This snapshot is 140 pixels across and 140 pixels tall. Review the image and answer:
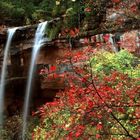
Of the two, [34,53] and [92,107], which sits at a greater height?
[34,53]

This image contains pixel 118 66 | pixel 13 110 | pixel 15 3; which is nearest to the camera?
pixel 118 66

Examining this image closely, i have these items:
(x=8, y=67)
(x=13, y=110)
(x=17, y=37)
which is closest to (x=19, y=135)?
(x=13, y=110)

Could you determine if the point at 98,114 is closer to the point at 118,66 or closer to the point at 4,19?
the point at 118,66

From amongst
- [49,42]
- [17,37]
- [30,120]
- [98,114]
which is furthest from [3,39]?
[98,114]

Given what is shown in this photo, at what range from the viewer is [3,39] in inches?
603

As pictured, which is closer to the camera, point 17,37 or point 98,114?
point 98,114

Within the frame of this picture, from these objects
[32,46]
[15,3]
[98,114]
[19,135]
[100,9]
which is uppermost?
[15,3]

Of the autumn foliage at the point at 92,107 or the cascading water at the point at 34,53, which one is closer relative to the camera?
the autumn foliage at the point at 92,107

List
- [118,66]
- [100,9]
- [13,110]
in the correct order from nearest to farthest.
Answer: [118,66] → [100,9] → [13,110]

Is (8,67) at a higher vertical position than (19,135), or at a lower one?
higher

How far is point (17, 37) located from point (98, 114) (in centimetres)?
965

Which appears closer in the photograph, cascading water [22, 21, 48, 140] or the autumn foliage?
the autumn foliage

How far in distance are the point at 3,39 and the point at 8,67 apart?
120cm

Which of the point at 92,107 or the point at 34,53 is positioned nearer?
the point at 92,107
